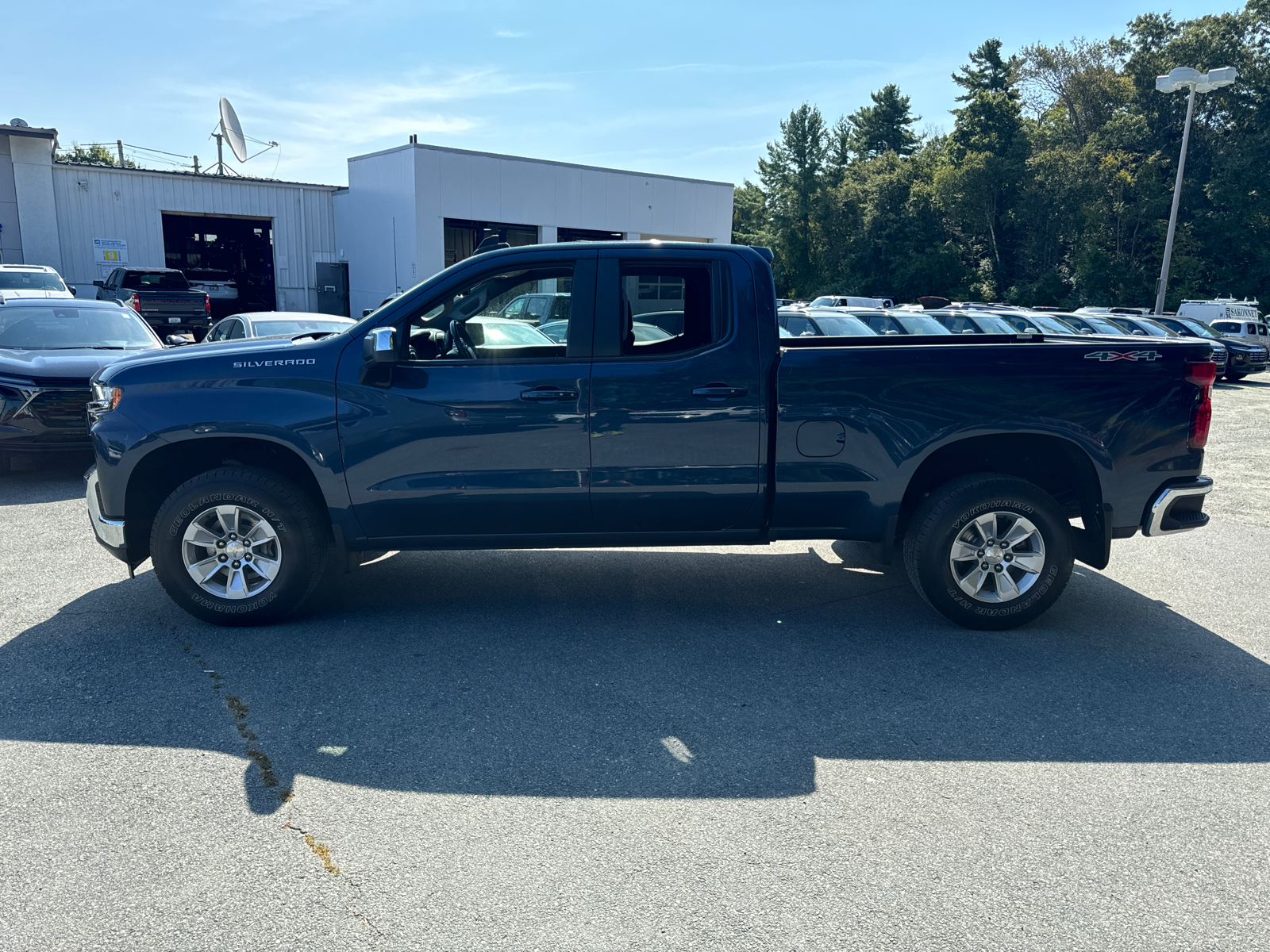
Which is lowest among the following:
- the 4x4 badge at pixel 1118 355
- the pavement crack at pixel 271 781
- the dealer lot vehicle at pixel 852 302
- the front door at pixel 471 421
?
the pavement crack at pixel 271 781

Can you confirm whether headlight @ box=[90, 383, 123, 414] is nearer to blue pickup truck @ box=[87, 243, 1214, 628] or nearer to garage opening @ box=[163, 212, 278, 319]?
blue pickup truck @ box=[87, 243, 1214, 628]

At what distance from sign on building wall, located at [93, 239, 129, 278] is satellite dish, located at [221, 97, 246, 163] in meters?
4.66

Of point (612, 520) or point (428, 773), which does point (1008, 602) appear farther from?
point (428, 773)

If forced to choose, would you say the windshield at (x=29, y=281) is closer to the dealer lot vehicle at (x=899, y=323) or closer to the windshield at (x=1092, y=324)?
the dealer lot vehicle at (x=899, y=323)

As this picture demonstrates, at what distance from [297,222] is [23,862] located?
33216 mm

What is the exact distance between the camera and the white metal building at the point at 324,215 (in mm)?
28641

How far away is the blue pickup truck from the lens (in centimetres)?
499

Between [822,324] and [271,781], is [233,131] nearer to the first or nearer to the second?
[822,324]

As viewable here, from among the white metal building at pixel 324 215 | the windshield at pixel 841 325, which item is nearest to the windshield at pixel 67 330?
the windshield at pixel 841 325

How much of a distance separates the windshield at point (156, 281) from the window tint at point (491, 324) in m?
20.5

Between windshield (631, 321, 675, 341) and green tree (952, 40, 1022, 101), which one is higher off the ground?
green tree (952, 40, 1022, 101)

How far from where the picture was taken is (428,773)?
142 inches

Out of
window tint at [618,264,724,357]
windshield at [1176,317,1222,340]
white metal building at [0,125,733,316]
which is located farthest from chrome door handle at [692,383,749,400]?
white metal building at [0,125,733,316]

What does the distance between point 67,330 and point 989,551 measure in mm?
9847
